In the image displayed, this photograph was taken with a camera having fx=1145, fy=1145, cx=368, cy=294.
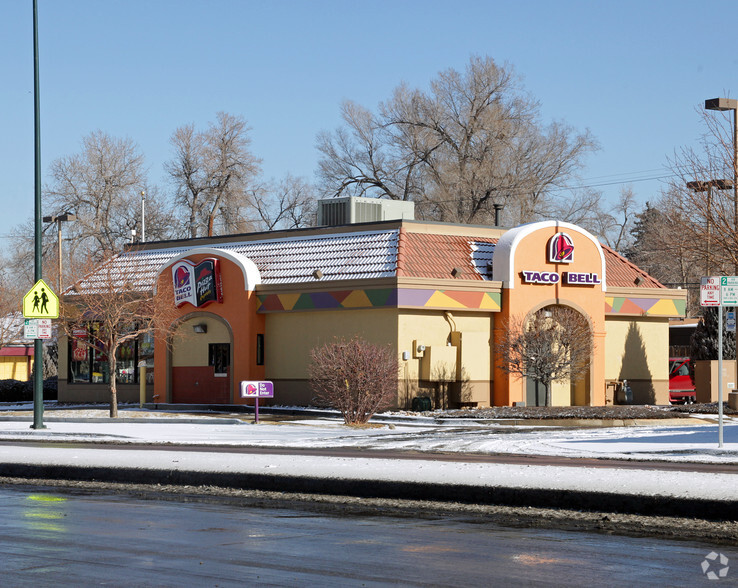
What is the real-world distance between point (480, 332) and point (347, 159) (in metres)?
31.3

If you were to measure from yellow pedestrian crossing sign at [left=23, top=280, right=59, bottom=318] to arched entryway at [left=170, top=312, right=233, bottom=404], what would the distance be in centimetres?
1234

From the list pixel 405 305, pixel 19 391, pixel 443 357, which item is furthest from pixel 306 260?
pixel 19 391

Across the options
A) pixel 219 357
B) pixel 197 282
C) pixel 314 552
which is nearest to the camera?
pixel 314 552

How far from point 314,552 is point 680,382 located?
36.4 metres

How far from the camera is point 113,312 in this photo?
36.0 m

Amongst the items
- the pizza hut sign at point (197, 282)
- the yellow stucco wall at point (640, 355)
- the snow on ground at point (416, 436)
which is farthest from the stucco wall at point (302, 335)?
the yellow stucco wall at point (640, 355)

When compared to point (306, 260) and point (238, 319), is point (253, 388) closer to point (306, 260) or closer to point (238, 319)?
point (238, 319)

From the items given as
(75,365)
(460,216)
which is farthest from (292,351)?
(460,216)

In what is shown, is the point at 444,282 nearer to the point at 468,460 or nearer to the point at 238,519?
the point at 468,460

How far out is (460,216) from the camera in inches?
2370

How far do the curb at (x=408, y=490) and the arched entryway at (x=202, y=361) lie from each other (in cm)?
2182

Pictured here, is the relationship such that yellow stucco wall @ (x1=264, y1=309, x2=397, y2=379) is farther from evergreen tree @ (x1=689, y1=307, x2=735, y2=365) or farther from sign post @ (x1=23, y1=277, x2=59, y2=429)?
evergreen tree @ (x1=689, y1=307, x2=735, y2=365)

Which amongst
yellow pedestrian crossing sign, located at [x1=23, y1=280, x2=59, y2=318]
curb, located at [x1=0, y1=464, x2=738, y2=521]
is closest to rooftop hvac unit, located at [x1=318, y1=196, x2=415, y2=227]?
yellow pedestrian crossing sign, located at [x1=23, y1=280, x2=59, y2=318]

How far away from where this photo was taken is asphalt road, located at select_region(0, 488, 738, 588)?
28.5ft
